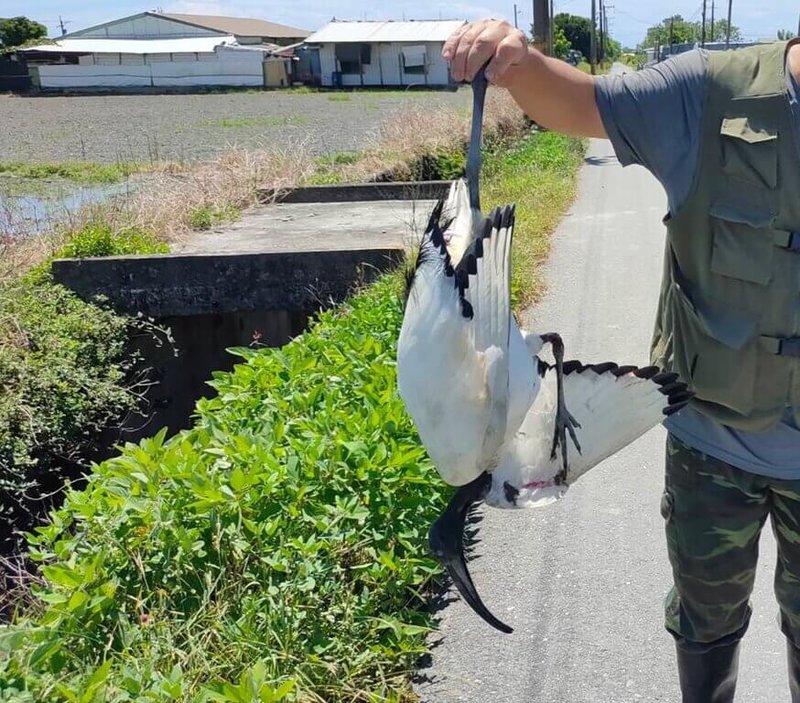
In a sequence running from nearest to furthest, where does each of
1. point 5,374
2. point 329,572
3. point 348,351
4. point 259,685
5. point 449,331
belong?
point 449,331 → point 259,685 → point 329,572 → point 348,351 → point 5,374

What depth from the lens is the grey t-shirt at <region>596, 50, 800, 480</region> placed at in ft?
6.09

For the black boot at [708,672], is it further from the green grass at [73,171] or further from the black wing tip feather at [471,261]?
the green grass at [73,171]

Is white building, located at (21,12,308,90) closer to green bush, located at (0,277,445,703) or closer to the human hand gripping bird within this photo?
green bush, located at (0,277,445,703)

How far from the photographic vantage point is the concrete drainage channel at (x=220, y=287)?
28.2ft

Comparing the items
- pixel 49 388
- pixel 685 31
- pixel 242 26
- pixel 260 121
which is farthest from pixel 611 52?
pixel 49 388

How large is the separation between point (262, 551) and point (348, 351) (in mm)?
1826

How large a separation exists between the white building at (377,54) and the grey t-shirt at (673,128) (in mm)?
53990

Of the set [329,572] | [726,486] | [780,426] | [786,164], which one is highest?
[786,164]

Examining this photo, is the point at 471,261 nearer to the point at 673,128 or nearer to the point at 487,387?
the point at 487,387

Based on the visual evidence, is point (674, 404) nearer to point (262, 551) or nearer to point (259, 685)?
point (259, 685)

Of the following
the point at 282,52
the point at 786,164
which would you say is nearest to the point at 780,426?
the point at 786,164

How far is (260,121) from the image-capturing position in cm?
3219

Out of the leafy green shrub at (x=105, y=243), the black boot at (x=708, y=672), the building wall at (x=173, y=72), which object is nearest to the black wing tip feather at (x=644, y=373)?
the black boot at (x=708, y=672)

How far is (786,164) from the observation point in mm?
1818
